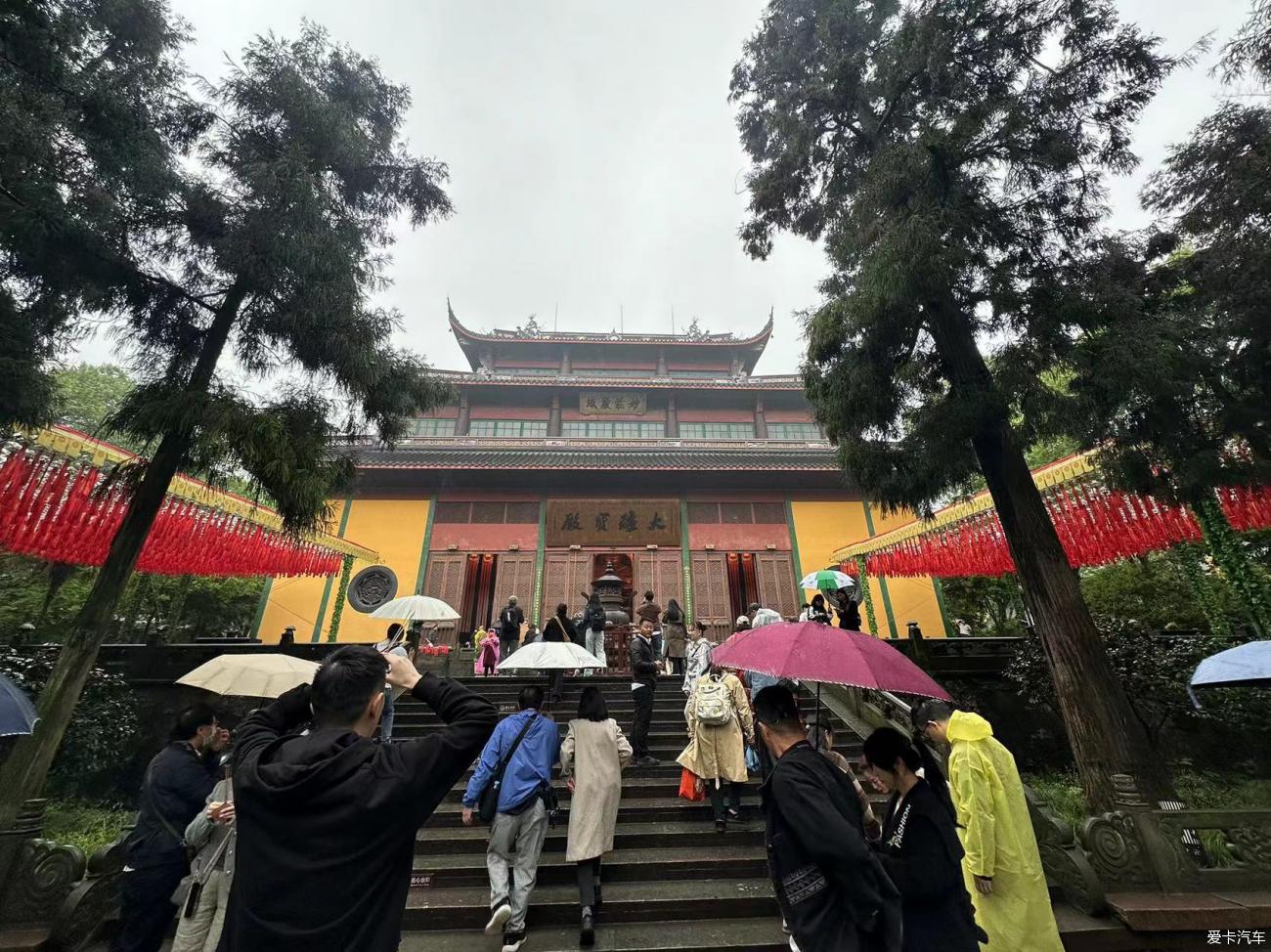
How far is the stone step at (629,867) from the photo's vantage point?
435 cm

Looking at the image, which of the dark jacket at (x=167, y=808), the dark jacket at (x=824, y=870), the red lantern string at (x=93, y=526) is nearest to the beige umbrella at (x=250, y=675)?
the dark jacket at (x=167, y=808)

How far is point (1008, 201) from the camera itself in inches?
246

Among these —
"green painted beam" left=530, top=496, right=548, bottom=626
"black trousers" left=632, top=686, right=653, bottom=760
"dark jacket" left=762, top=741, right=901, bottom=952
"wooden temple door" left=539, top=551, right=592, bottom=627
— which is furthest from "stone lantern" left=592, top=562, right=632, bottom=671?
"dark jacket" left=762, top=741, right=901, bottom=952

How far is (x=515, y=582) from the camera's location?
1348cm

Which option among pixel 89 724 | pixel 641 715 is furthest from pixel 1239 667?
pixel 89 724

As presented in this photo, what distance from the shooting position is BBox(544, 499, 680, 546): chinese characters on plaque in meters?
14.0

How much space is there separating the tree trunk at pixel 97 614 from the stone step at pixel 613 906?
11.1 ft

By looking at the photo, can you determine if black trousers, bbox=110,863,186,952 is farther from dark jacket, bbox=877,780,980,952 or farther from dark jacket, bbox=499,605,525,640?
dark jacket, bbox=499,605,525,640

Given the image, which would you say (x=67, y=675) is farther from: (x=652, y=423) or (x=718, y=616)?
(x=652, y=423)

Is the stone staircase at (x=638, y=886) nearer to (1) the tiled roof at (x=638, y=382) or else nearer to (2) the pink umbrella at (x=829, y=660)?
(2) the pink umbrella at (x=829, y=660)

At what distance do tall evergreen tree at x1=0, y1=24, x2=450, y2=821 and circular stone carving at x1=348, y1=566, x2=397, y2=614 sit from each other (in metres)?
7.71

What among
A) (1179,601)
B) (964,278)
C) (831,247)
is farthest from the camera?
(1179,601)

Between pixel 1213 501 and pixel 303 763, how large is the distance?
946cm

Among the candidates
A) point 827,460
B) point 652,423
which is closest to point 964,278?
point 827,460
